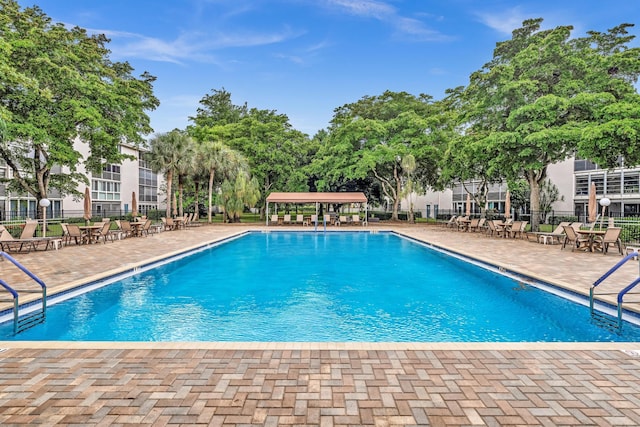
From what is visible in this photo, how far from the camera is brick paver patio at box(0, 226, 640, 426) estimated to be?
8.77ft

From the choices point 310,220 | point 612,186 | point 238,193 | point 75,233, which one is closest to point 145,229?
point 75,233

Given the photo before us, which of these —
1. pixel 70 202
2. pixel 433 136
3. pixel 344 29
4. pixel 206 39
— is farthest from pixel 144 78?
pixel 433 136

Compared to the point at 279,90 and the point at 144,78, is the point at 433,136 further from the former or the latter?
the point at 144,78

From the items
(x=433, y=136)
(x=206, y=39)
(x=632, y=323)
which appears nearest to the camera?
(x=632, y=323)

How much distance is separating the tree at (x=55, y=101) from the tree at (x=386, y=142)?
15.6 meters

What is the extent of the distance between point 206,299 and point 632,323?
7283 millimetres

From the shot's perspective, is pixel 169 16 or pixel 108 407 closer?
pixel 108 407

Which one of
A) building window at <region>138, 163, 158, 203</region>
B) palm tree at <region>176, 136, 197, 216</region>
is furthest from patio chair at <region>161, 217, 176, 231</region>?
building window at <region>138, 163, 158, 203</region>

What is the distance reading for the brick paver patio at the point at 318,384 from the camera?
2672 millimetres

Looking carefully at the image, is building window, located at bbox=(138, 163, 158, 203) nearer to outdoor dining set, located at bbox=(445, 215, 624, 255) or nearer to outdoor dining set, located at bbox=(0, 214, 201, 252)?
outdoor dining set, located at bbox=(0, 214, 201, 252)

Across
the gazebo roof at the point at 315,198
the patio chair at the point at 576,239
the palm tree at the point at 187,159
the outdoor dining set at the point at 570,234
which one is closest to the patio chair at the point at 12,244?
the palm tree at the point at 187,159

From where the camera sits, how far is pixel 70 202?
3200 cm

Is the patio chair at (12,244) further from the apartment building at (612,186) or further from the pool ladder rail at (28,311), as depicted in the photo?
the apartment building at (612,186)

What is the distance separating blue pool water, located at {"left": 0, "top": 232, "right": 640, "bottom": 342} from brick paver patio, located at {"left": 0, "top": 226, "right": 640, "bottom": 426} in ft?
4.77
